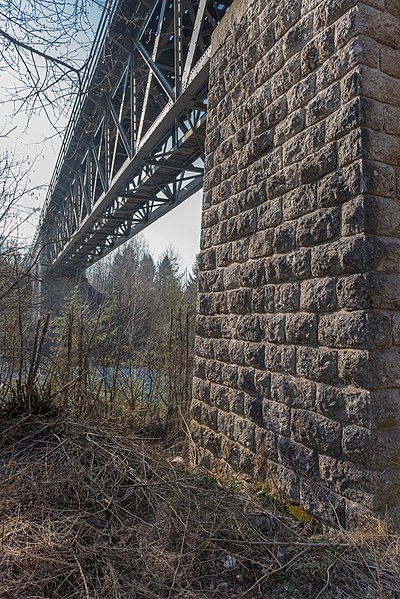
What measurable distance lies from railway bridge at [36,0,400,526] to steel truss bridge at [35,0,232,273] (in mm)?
1416

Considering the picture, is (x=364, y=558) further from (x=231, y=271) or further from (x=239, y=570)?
(x=231, y=271)

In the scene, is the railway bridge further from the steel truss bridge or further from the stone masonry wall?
the steel truss bridge

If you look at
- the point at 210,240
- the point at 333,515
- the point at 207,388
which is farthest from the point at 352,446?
the point at 210,240

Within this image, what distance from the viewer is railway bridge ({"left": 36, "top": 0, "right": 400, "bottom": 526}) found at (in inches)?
107

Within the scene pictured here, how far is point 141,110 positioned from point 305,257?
26.1 ft

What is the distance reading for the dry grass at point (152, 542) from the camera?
2.26 m

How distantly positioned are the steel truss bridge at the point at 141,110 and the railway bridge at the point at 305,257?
1416 mm

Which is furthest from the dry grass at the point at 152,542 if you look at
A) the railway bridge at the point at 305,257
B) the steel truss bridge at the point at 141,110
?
the steel truss bridge at the point at 141,110

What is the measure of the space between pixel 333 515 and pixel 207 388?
2.11 metres

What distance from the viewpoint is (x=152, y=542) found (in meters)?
2.62

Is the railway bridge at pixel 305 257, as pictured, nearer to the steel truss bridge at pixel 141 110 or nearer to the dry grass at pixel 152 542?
the dry grass at pixel 152 542

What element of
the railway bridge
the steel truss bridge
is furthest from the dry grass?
the steel truss bridge

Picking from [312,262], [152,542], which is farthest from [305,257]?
[152,542]

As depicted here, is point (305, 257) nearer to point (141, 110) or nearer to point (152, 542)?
point (152, 542)
